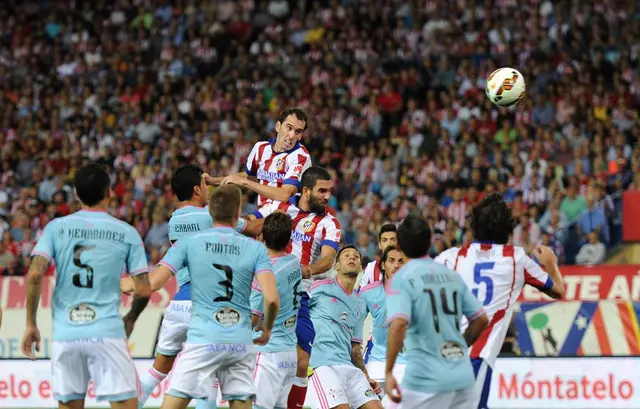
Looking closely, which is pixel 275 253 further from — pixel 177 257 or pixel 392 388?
pixel 392 388

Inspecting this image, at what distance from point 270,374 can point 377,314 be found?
1573mm

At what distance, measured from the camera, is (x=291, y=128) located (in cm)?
1209

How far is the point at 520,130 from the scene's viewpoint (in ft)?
78.4

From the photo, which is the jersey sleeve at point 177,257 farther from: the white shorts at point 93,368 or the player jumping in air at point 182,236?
the player jumping in air at point 182,236

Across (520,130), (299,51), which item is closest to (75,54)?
(299,51)

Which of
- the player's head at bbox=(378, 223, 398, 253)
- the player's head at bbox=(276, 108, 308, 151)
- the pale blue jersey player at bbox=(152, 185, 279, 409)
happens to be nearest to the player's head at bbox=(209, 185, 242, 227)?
the pale blue jersey player at bbox=(152, 185, 279, 409)

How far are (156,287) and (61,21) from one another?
24118 millimetres

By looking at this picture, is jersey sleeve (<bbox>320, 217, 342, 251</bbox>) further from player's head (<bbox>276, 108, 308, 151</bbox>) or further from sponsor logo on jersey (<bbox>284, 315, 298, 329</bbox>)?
sponsor logo on jersey (<bbox>284, 315, 298, 329</bbox>)

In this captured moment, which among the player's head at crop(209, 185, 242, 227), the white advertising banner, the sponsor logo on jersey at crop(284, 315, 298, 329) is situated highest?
the player's head at crop(209, 185, 242, 227)

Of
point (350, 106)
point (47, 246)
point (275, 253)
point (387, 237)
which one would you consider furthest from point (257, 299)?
point (350, 106)

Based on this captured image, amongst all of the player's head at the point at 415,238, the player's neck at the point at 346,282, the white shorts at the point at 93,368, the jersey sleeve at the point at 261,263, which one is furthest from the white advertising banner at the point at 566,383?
the player's head at the point at 415,238

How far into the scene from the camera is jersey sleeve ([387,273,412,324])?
321 inches

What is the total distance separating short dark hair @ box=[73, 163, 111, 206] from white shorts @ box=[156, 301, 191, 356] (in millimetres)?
2092

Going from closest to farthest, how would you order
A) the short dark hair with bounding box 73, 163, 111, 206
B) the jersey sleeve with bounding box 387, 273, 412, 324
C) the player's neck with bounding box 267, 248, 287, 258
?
the jersey sleeve with bounding box 387, 273, 412, 324 → the short dark hair with bounding box 73, 163, 111, 206 → the player's neck with bounding box 267, 248, 287, 258
